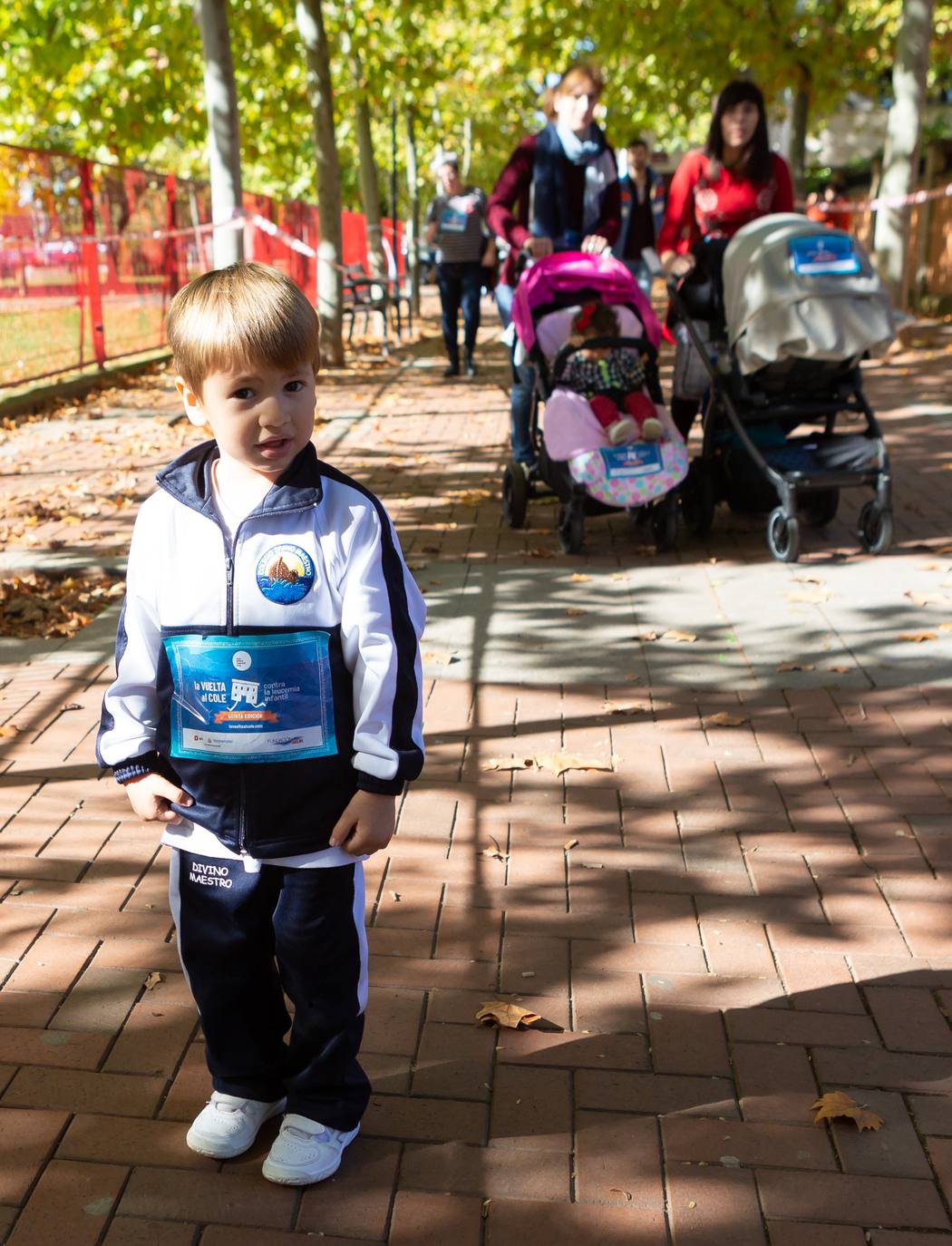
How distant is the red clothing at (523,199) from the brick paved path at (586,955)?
2.64 m

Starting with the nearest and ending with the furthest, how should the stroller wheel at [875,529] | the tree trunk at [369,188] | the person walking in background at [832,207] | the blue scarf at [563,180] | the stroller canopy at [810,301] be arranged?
the stroller canopy at [810,301] → the stroller wheel at [875,529] → the blue scarf at [563,180] → the person walking in background at [832,207] → the tree trunk at [369,188]

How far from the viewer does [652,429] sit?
22.3ft

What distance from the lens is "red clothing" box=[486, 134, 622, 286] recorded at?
8.00m

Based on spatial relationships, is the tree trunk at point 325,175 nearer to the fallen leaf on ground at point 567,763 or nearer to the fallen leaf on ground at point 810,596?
the fallen leaf on ground at point 810,596

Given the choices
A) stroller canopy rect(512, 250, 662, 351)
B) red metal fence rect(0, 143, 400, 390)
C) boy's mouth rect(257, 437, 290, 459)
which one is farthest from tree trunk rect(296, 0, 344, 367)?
boy's mouth rect(257, 437, 290, 459)

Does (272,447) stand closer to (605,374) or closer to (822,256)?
(605,374)

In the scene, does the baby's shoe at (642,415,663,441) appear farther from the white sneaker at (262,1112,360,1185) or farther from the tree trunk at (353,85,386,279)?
the tree trunk at (353,85,386,279)

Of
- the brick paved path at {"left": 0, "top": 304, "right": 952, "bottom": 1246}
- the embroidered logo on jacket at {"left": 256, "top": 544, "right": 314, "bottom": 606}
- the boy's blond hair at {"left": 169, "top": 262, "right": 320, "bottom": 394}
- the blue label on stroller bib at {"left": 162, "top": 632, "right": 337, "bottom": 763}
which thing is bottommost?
→ the brick paved path at {"left": 0, "top": 304, "right": 952, "bottom": 1246}

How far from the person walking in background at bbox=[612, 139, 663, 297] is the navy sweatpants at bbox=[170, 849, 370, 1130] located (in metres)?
6.60

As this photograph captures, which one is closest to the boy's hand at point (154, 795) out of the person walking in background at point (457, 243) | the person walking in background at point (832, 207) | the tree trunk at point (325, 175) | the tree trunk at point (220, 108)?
the tree trunk at point (220, 108)

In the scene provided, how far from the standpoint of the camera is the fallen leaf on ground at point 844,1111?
276 cm

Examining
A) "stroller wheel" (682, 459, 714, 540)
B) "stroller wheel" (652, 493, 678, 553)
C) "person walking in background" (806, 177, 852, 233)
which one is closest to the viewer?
"stroller wheel" (652, 493, 678, 553)

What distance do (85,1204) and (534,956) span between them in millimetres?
1260

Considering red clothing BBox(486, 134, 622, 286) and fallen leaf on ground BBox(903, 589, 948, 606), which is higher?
red clothing BBox(486, 134, 622, 286)
